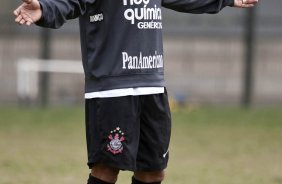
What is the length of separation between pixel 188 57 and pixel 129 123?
10545 millimetres

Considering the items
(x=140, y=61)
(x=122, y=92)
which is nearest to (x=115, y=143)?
(x=122, y=92)

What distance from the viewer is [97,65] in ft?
16.2

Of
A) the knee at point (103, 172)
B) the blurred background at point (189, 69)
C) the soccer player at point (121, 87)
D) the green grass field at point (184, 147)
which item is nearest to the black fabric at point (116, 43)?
the soccer player at point (121, 87)

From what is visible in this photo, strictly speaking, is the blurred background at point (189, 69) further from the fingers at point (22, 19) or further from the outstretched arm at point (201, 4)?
the fingers at point (22, 19)

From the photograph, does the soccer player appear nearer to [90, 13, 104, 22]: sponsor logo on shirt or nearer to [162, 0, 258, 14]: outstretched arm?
[90, 13, 104, 22]: sponsor logo on shirt

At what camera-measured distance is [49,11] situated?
454 centimetres

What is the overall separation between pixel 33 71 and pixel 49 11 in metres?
10.1

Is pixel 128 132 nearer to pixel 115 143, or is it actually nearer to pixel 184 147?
pixel 115 143

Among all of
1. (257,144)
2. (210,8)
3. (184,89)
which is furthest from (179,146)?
(184,89)

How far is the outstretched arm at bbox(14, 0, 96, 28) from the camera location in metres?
4.42

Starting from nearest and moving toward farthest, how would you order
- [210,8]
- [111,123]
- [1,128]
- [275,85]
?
[111,123] → [210,8] → [1,128] → [275,85]

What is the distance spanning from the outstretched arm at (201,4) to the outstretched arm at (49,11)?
66cm

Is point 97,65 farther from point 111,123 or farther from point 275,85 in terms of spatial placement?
point 275,85

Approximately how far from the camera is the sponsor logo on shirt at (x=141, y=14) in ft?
16.2
